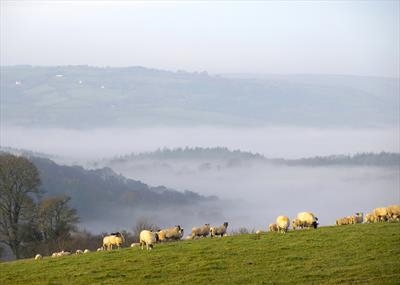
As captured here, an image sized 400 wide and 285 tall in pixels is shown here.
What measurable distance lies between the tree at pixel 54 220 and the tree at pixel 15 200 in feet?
4.16

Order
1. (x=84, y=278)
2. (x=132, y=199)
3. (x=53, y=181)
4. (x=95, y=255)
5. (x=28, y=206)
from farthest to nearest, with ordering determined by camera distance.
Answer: (x=132, y=199) → (x=53, y=181) → (x=28, y=206) → (x=95, y=255) → (x=84, y=278)

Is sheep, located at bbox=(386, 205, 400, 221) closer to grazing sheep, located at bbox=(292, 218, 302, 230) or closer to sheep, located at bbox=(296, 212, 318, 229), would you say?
sheep, located at bbox=(296, 212, 318, 229)

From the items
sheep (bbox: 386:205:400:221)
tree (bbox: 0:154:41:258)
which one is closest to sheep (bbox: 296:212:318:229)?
sheep (bbox: 386:205:400:221)

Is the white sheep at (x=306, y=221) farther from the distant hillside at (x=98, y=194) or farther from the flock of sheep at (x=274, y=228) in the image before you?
the distant hillside at (x=98, y=194)

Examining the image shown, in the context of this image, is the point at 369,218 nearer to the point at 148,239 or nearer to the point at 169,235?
the point at 169,235

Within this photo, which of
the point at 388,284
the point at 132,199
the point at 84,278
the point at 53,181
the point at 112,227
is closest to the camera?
the point at 388,284

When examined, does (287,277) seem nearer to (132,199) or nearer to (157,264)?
(157,264)

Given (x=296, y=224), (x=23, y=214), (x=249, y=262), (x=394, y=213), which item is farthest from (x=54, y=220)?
(x=249, y=262)

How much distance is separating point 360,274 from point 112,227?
108034mm

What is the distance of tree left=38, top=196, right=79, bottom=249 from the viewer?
54.7 m

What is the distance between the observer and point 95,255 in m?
31.8

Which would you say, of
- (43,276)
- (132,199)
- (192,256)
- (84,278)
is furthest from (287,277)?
(132,199)

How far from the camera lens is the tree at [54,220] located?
54.7m

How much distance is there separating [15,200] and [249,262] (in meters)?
33.2
